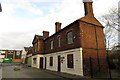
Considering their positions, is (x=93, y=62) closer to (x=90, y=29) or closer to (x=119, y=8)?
(x=90, y=29)

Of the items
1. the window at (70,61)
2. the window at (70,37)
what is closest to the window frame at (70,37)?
the window at (70,37)

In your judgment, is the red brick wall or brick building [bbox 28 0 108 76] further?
the red brick wall

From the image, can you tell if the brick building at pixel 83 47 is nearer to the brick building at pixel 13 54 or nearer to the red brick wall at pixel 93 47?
the red brick wall at pixel 93 47

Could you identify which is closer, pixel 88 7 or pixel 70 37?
pixel 70 37

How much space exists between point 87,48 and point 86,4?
629 cm

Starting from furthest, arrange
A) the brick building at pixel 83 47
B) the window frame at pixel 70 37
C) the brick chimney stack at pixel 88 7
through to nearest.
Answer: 1. the brick chimney stack at pixel 88 7
2. the window frame at pixel 70 37
3. the brick building at pixel 83 47

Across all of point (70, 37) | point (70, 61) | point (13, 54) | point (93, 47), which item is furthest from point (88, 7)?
point (13, 54)

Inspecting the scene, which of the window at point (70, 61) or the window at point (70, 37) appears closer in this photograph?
the window at point (70, 61)

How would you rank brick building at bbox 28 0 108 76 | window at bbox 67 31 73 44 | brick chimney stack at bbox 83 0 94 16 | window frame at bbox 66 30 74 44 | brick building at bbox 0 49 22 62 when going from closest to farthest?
1. brick building at bbox 28 0 108 76
2. window frame at bbox 66 30 74 44
3. window at bbox 67 31 73 44
4. brick chimney stack at bbox 83 0 94 16
5. brick building at bbox 0 49 22 62

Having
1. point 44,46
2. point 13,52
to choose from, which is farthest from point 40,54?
point 13,52

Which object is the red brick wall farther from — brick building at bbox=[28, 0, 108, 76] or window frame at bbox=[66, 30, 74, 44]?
window frame at bbox=[66, 30, 74, 44]

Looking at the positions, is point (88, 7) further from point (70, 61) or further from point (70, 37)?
point (70, 61)

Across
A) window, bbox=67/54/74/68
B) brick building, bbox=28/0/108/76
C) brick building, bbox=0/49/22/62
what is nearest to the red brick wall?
brick building, bbox=28/0/108/76

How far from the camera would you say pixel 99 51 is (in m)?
18.1
